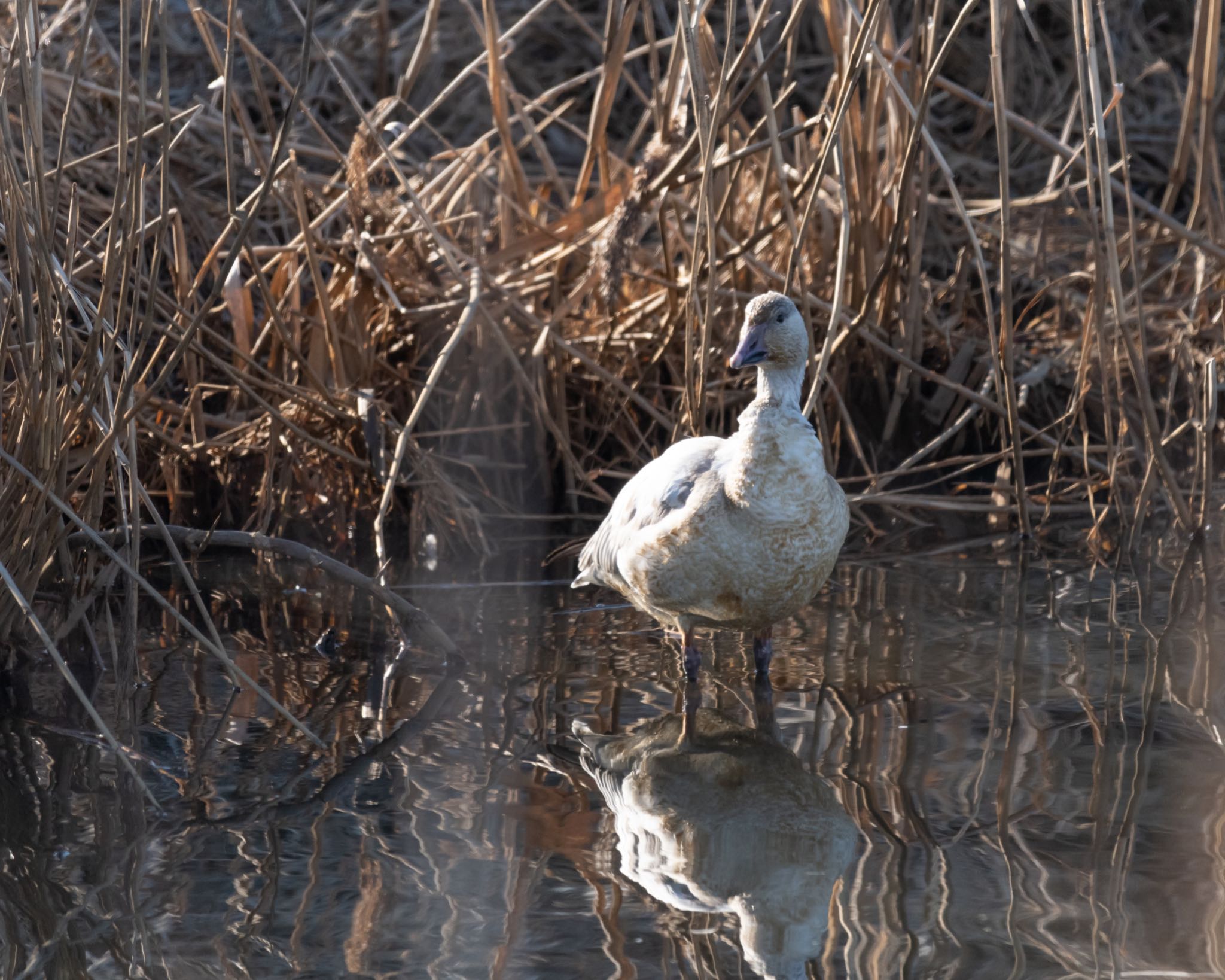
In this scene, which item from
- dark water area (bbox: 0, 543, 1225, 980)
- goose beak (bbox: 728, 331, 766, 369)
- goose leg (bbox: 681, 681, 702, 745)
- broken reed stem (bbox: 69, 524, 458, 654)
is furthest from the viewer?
broken reed stem (bbox: 69, 524, 458, 654)

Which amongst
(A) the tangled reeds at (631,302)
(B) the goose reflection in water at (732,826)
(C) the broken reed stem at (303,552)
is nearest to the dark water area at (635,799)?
(B) the goose reflection in water at (732,826)

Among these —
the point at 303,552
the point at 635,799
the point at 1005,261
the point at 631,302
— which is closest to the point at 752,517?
the point at 635,799

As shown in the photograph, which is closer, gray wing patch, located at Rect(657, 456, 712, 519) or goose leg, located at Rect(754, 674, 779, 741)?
goose leg, located at Rect(754, 674, 779, 741)

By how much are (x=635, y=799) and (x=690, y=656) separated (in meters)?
0.74

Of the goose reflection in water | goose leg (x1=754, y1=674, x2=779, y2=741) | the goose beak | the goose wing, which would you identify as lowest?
goose leg (x1=754, y1=674, x2=779, y2=741)

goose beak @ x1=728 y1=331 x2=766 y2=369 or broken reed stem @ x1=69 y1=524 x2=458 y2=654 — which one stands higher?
goose beak @ x1=728 y1=331 x2=766 y2=369

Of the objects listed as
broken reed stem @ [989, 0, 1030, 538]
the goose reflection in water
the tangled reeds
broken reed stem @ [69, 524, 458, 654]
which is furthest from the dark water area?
the tangled reeds

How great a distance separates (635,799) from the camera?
2885mm

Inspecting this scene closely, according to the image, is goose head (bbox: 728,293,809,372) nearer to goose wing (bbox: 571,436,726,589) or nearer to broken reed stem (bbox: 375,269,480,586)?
goose wing (bbox: 571,436,726,589)

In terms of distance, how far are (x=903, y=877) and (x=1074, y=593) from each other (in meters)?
2.07

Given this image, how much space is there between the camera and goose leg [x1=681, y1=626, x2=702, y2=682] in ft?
11.8

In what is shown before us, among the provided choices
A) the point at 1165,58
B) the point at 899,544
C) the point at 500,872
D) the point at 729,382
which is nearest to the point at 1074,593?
the point at 899,544

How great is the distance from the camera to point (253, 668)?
375cm

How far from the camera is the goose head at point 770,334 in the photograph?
342cm
